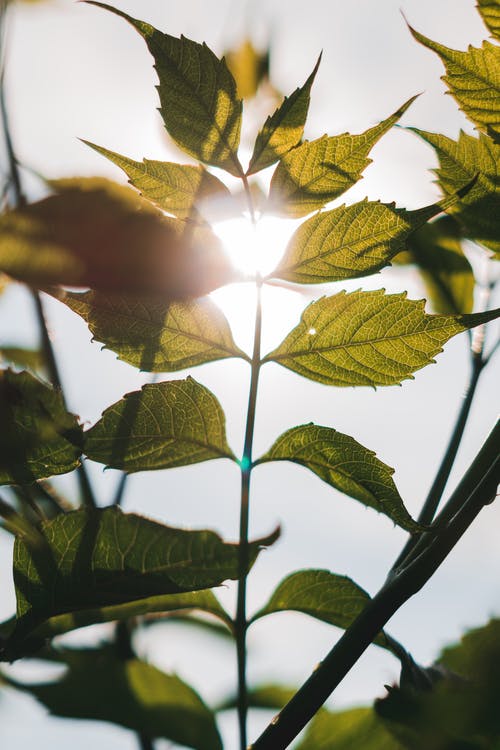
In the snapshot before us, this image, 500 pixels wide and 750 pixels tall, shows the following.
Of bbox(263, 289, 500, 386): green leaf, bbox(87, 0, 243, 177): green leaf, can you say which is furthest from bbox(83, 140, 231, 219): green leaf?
bbox(263, 289, 500, 386): green leaf

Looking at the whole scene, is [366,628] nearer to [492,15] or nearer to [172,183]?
[172,183]

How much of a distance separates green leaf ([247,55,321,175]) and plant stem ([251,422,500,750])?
0.34 m

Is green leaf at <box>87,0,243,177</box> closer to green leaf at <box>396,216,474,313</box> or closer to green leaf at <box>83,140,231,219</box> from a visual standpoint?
green leaf at <box>83,140,231,219</box>

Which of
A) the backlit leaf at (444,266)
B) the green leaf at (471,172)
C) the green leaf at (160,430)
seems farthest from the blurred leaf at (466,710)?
the backlit leaf at (444,266)

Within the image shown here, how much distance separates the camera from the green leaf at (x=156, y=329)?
0.57m

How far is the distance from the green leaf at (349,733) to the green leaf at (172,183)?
20.3 inches

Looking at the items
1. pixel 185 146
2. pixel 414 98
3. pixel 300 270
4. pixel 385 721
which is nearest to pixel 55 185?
pixel 185 146

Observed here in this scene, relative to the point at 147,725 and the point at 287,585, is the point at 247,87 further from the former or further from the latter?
the point at 147,725

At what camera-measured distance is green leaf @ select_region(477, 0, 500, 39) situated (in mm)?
619

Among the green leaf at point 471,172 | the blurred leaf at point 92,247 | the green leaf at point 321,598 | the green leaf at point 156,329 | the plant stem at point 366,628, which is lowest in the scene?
the plant stem at point 366,628

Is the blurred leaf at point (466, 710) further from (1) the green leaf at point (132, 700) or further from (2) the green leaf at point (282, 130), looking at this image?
(2) the green leaf at point (282, 130)

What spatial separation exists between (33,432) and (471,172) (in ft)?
1.48

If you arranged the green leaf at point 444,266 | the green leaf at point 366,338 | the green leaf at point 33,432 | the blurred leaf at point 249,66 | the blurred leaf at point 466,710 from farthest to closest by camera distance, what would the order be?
the blurred leaf at point 249,66 < the green leaf at point 444,266 < the green leaf at point 366,338 < the green leaf at point 33,432 < the blurred leaf at point 466,710

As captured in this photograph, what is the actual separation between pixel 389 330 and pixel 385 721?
36 centimetres
